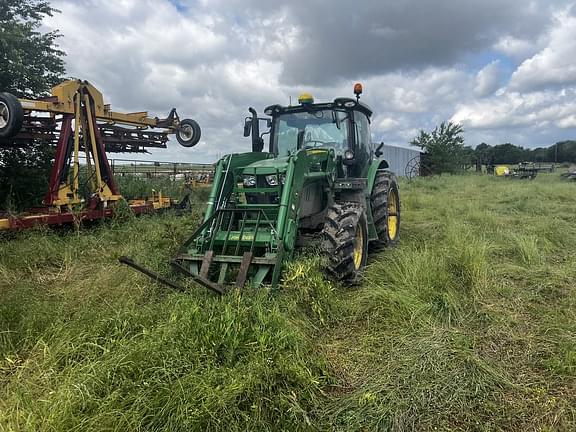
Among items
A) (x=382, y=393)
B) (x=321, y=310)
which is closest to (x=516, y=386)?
(x=382, y=393)

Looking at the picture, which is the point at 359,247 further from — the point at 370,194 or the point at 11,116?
the point at 11,116

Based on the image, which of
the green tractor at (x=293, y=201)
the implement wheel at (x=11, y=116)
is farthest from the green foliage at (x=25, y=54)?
the green tractor at (x=293, y=201)

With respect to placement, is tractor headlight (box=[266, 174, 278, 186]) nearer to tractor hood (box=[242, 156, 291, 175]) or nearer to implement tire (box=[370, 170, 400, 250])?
tractor hood (box=[242, 156, 291, 175])

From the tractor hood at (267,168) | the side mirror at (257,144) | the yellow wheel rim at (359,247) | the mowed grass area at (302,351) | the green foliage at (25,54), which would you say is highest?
the green foliage at (25,54)

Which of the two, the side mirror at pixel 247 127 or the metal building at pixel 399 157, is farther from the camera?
the metal building at pixel 399 157

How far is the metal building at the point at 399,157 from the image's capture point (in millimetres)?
29609

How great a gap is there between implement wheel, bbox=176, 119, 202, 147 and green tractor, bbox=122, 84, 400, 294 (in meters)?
4.23

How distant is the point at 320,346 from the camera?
3.38 metres

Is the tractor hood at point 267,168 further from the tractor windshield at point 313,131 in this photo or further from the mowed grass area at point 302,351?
the tractor windshield at point 313,131

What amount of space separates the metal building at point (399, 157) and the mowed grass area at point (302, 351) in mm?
25248

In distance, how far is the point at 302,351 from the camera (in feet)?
10.1

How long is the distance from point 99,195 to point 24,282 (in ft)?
12.3

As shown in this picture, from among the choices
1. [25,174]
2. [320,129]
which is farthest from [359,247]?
[25,174]

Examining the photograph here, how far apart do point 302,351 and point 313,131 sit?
151 inches
